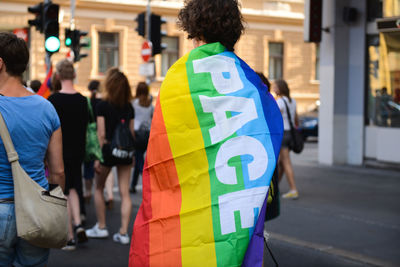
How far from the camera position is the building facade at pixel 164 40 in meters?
29.1

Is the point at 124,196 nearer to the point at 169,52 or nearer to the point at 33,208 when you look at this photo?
the point at 33,208

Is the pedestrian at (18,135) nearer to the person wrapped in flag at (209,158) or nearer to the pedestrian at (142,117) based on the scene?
the person wrapped in flag at (209,158)

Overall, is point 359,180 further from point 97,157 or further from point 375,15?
point 97,157

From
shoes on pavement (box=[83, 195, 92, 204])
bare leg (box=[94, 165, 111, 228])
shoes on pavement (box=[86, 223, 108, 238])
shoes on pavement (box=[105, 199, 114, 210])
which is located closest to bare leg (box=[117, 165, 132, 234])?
bare leg (box=[94, 165, 111, 228])

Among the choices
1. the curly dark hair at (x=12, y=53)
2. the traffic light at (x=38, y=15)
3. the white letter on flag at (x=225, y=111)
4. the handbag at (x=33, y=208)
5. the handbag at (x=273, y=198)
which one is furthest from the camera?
the traffic light at (x=38, y=15)

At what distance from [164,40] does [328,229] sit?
24756 mm

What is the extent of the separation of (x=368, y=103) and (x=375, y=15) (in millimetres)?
1886

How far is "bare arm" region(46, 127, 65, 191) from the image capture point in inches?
139

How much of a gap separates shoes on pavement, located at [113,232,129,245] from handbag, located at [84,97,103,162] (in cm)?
84

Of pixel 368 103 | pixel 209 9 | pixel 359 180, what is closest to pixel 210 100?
pixel 209 9

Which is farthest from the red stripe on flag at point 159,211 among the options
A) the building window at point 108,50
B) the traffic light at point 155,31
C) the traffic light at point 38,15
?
the building window at point 108,50

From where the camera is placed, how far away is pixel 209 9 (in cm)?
288

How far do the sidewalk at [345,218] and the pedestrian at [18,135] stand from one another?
3409 millimetres

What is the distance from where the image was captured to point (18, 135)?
3314 mm
